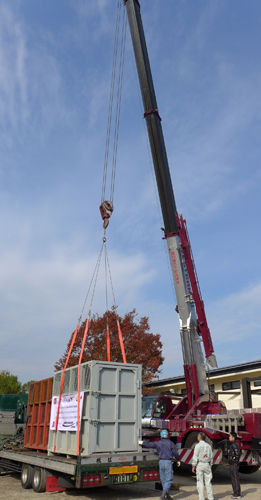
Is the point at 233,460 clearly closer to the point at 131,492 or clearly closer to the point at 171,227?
the point at 131,492

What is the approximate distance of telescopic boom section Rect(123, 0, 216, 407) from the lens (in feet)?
42.3

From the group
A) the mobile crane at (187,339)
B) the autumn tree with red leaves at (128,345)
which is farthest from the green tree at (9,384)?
the mobile crane at (187,339)

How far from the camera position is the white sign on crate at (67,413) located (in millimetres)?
8406

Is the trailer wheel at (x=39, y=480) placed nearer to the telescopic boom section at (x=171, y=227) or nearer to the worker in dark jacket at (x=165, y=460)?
the worker in dark jacket at (x=165, y=460)

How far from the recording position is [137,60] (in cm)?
1529

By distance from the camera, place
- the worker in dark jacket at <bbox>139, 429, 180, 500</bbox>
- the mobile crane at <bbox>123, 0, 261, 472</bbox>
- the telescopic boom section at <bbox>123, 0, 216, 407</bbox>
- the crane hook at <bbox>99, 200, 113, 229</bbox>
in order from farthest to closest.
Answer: the telescopic boom section at <bbox>123, 0, 216, 407</bbox>
the crane hook at <bbox>99, 200, 113, 229</bbox>
the mobile crane at <bbox>123, 0, 261, 472</bbox>
the worker in dark jacket at <bbox>139, 429, 180, 500</bbox>

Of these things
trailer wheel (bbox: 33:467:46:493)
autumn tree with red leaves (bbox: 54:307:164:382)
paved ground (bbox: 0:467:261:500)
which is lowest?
paved ground (bbox: 0:467:261:500)

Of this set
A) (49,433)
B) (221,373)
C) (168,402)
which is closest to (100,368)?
(49,433)

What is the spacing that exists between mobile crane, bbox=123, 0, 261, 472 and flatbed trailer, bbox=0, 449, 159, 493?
3044mm

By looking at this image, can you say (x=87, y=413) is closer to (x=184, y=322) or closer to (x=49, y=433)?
(x=49, y=433)

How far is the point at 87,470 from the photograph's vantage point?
7.54 metres

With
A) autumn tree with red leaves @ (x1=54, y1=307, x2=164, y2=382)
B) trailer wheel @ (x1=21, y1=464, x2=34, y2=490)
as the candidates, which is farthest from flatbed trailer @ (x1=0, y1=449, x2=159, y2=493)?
autumn tree with red leaves @ (x1=54, y1=307, x2=164, y2=382)

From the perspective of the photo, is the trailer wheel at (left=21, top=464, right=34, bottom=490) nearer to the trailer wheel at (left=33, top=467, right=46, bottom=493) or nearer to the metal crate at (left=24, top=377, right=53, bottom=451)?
the trailer wheel at (left=33, top=467, right=46, bottom=493)

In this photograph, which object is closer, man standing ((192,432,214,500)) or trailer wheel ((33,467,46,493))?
man standing ((192,432,214,500))
